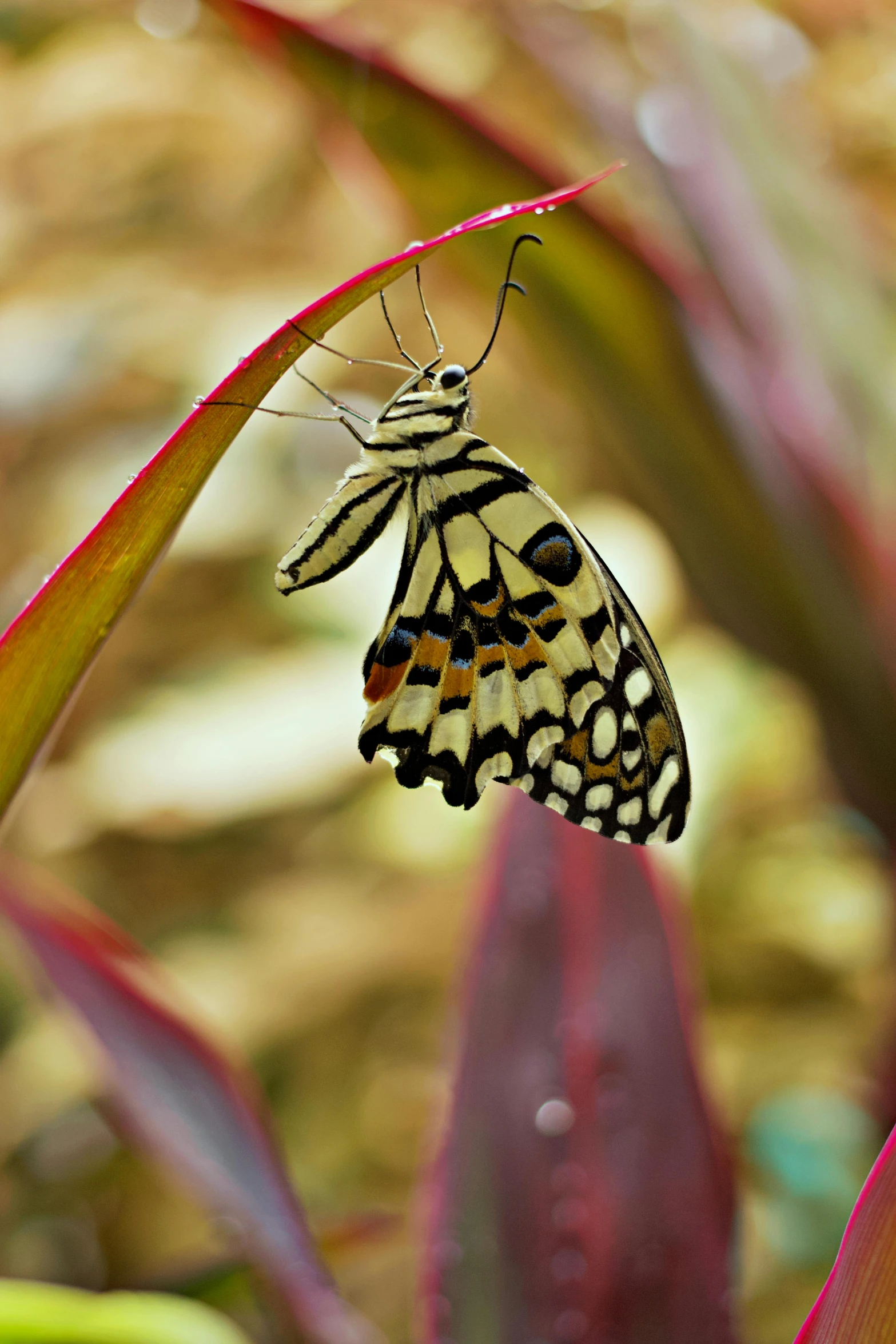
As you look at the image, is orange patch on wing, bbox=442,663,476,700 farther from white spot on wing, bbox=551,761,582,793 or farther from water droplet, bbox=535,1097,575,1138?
water droplet, bbox=535,1097,575,1138

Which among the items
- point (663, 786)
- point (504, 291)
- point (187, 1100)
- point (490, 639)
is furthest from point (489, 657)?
point (187, 1100)

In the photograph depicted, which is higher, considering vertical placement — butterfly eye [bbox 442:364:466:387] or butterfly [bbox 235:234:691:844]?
butterfly eye [bbox 442:364:466:387]

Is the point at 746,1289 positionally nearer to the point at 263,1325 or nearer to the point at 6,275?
the point at 263,1325

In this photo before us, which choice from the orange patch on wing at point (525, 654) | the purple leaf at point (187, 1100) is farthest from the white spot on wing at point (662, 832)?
the purple leaf at point (187, 1100)

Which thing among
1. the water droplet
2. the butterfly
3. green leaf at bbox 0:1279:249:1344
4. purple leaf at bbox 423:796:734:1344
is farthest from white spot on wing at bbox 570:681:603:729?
green leaf at bbox 0:1279:249:1344

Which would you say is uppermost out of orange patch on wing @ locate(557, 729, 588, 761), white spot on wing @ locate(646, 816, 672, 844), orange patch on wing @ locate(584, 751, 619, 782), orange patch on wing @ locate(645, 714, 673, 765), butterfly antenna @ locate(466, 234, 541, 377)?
butterfly antenna @ locate(466, 234, 541, 377)

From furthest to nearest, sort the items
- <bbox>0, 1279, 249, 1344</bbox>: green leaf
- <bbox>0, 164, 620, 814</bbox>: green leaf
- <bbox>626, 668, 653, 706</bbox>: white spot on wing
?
<bbox>626, 668, 653, 706</bbox>: white spot on wing, <bbox>0, 1279, 249, 1344</bbox>: green leaf, <bbox>0, 164, 620, 814</bbox>: green leaf

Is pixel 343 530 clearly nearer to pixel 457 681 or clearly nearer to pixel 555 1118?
pixel 457 681
